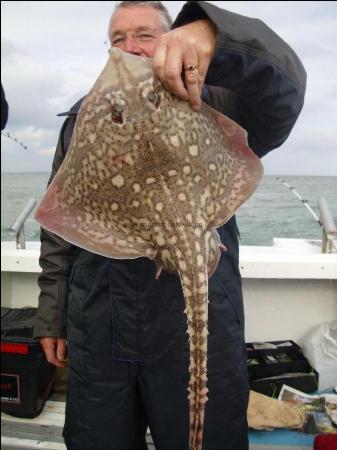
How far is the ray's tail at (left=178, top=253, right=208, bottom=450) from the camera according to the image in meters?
1.21

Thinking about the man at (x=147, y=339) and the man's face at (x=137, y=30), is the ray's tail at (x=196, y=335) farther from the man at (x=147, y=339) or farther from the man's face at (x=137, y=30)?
the man's face at (x=137, y=30)

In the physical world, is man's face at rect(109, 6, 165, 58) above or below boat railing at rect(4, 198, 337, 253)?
above

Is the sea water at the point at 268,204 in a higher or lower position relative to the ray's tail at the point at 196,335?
higher

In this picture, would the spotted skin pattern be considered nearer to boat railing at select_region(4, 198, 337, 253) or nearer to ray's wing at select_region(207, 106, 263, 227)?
ray's wing at select_region(207, 106, 263, 227)

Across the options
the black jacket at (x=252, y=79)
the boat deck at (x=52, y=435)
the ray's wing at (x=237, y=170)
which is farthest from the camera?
the boat deck at (x=52, y=435)

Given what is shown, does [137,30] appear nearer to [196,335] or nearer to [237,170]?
[237,170]

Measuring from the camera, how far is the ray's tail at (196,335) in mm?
1207

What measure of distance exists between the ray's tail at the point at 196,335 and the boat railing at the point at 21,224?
2.63 m

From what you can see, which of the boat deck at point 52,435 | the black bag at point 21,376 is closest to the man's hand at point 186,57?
the boat deck at point 52,435

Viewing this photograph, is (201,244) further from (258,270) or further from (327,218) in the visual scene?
(258,270)

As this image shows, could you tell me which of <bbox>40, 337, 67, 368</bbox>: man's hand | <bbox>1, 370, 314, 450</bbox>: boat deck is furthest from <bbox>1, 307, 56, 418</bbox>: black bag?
<bbox>40, 337, 67, 368</bbox>: man's hand

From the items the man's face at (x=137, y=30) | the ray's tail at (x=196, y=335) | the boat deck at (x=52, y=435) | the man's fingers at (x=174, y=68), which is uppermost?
the man's face at (x=137, y=30)

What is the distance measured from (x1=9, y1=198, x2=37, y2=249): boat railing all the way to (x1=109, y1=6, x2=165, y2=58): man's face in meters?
2.04

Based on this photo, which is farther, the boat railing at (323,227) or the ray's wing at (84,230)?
the boat railing at (323,227)
